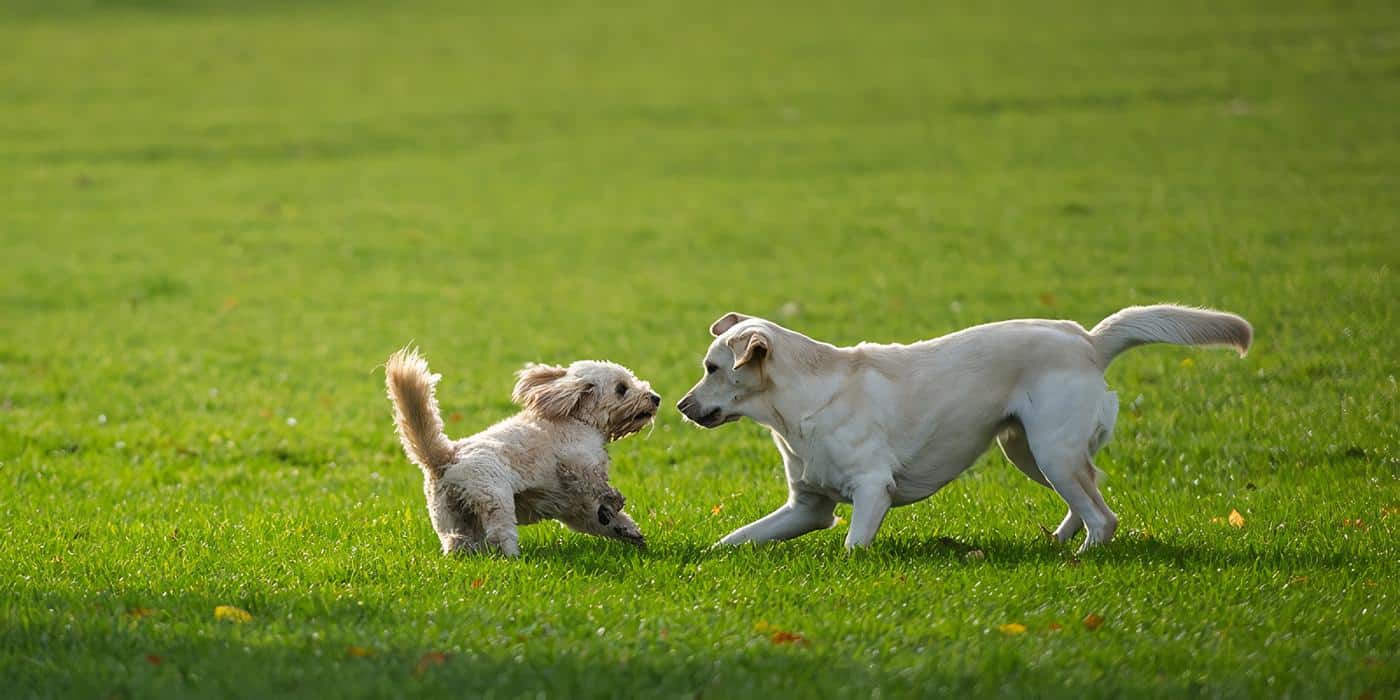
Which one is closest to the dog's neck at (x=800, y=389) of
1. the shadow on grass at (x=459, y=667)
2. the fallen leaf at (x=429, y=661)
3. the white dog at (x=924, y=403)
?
the white dog at (x=924, y=403)

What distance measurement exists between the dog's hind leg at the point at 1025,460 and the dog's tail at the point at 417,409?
297 centimetres

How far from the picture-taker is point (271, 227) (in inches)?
951

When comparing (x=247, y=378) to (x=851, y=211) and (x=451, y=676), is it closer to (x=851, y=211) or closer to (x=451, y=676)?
(x=451, y=676)

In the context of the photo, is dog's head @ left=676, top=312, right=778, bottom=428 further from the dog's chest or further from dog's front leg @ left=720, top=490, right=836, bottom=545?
dog's front leg @ left=720, top=490, right=836, bottom=545

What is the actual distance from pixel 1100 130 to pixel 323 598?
25.4m

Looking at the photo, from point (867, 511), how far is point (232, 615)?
311 centimetres

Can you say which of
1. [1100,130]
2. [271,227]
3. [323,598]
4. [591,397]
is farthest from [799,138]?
[323,598]

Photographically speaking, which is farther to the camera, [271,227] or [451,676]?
[271,227]

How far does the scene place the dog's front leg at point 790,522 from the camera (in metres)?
7.74

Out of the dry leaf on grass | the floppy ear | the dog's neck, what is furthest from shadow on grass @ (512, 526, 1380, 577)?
the dry leaf on grass

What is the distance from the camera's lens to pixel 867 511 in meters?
7.39

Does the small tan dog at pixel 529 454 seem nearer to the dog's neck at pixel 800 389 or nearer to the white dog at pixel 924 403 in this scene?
the white dog at pixel 924 403

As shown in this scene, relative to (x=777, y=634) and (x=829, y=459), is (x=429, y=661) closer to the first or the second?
(x=777, y=634)

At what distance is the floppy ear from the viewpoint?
750 centimetres
